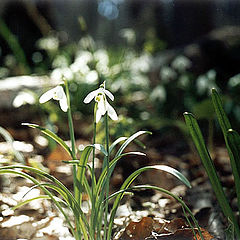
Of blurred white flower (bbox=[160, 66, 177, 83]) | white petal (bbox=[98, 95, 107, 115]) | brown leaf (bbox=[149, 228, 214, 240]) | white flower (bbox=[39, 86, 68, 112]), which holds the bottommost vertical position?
brown leaf (bbox=[149, 228, 214, 240])

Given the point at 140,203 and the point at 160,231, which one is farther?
the point at 140,203

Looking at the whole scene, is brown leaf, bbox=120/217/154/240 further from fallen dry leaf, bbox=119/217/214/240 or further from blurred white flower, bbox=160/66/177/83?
blurred white flower, bbox=160/66/177/83

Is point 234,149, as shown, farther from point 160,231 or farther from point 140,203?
point 140,203

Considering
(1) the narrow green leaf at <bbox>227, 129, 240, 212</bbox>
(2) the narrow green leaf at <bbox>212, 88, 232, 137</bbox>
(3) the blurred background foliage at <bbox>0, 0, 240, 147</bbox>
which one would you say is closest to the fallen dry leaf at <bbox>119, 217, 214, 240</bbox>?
(1) the narrow green leaf at <bbox>227, 129, 240, 212</bbox>

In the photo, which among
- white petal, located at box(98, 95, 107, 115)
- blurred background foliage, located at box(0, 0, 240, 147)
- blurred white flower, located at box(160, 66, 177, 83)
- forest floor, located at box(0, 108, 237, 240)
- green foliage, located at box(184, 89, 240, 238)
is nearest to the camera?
white petal, located at box(98, 95, 107, 115)

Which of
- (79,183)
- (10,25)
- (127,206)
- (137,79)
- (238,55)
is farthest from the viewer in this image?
(10,25)

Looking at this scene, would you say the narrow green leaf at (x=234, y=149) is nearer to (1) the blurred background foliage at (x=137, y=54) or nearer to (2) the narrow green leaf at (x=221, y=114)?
(2) the narrow green leaf at (x=221, y=114)

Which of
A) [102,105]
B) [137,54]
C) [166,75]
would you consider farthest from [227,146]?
[137,54]

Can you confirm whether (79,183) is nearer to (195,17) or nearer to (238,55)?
(238,55)

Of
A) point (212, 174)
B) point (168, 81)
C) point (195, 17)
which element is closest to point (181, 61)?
point (168, 81)
